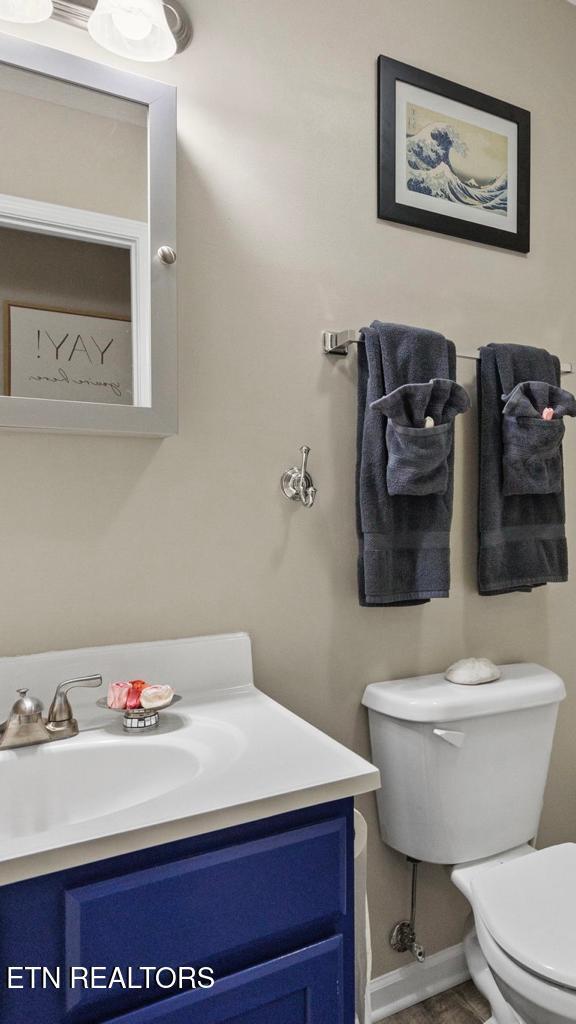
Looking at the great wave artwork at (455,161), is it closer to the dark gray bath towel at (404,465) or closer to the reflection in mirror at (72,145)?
the dark gray bath towel at (404,465)

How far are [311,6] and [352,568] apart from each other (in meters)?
1.24

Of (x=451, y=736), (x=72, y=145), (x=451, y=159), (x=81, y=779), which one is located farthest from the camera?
(x=451, y=159)

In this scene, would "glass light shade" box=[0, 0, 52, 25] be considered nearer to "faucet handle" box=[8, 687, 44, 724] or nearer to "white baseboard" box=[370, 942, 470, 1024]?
"faucet handle" box=[8, 687, 44, 724]

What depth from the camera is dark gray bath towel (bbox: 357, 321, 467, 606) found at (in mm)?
1395

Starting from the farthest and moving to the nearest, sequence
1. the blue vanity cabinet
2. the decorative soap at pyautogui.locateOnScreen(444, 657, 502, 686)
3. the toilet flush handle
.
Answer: the decorative soap at pyautogui.locateOnScreen(444, 657, 502, 686)
the toilet flush handle
the blue vanity cabinet

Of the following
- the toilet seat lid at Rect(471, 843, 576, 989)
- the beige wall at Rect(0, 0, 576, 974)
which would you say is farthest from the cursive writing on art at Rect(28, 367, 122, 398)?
the toilet seat lid at Rect(471, 843, 576, 989)

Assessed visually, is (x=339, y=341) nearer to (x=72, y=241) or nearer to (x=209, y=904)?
(x=72, y=241)

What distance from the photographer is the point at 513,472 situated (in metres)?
1.57

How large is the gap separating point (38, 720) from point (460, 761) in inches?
33.6

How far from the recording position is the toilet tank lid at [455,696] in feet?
4.48

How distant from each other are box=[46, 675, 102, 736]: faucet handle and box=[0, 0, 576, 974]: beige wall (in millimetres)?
146

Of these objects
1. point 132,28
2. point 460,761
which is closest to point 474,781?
point 460,761

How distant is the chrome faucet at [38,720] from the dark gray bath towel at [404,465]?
64 cm

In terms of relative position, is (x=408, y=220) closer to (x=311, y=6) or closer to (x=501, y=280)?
(x=501, y=280)
